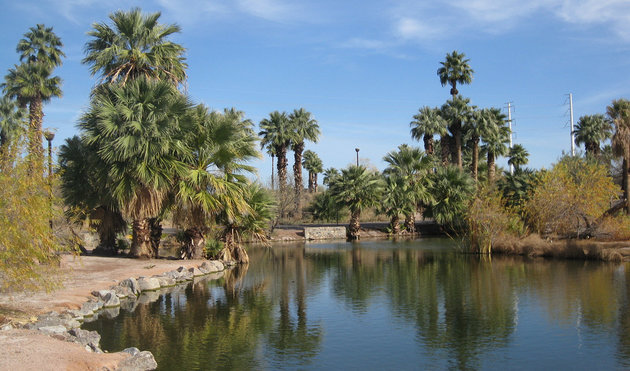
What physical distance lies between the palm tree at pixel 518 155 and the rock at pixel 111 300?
48.7 m

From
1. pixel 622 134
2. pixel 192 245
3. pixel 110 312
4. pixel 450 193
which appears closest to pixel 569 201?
pixel 622 134

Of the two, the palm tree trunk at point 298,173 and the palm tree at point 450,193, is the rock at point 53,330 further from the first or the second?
the palm tree trunk at point 298,173

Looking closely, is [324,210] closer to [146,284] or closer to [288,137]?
[288,137]

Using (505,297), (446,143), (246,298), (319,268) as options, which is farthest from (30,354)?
(446,143)

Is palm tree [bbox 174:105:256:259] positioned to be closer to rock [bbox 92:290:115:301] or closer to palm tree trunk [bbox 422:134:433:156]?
rock [bbox 92:290:115:301]

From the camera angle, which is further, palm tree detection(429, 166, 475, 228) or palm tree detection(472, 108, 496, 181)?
palm tree detection(472, 108, 496, 181)

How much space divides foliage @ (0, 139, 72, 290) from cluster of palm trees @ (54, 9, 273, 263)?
1025 centimetres

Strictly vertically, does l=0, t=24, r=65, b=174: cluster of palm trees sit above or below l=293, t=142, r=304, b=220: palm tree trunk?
above

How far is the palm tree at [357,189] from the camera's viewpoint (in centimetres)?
4519

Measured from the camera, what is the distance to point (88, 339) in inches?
432

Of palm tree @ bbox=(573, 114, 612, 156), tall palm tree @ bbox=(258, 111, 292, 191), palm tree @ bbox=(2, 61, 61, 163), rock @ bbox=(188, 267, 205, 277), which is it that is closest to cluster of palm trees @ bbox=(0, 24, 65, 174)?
palm tree @ bbox=(2, 61, 61, 163)

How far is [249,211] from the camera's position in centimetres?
2516

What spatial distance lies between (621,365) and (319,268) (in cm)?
1684

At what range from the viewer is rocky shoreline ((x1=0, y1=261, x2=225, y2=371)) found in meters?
9.98
